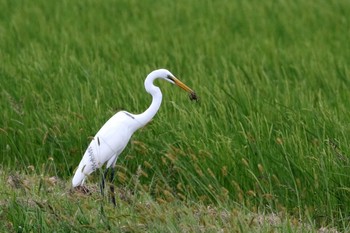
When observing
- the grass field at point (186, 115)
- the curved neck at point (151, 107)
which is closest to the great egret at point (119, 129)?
the curved neck at point (151, 107)

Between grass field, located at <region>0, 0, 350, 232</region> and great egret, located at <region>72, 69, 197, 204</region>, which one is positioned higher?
great egret, located at <region>72, 69, 197, 204</region>

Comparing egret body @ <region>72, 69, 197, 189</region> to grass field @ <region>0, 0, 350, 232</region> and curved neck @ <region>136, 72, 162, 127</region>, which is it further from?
grass field @ <region>0, 0, 350, 232</region>

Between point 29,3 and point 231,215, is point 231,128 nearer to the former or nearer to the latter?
point 231,215

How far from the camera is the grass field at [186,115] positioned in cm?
456

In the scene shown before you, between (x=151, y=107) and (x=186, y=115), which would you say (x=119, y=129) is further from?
(x=186, y=115)

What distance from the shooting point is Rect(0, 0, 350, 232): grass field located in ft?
15.0

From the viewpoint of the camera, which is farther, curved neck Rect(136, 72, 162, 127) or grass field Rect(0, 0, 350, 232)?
curved neck Rect(136, 72, 162, 127)

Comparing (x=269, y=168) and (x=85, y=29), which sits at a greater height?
(x=85, y=29)

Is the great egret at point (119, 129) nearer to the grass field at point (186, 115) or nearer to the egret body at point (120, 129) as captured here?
the egret body at point (120, 129)

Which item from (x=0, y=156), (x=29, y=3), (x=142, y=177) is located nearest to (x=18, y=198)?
(x=142, y=177)

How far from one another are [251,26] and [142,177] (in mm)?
4206

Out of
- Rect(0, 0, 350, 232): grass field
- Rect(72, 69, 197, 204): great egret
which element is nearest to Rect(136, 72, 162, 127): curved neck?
Rect(72, 69, 197, 204): great egret

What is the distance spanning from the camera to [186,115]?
19.5 ft

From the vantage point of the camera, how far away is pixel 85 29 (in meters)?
9.63
